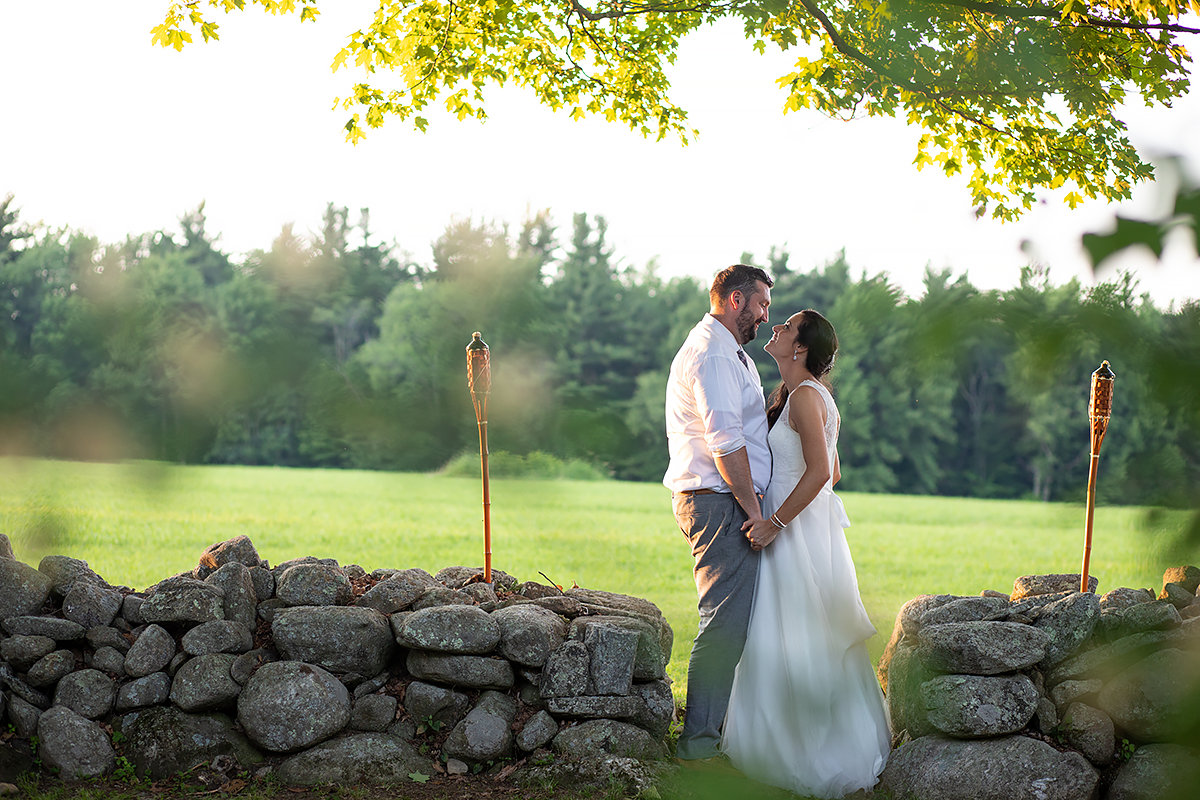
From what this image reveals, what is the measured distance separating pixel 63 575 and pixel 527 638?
94.7 inches

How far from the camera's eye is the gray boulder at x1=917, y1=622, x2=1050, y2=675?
4000 mm

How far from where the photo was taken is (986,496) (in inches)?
43.7

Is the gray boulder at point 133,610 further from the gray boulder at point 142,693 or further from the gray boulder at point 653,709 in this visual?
the gray boulder at point 653,709

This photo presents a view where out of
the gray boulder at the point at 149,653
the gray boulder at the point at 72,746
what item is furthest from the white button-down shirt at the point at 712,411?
the gray boulder at the point at 72,746

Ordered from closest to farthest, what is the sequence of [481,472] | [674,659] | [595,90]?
[481,472], [595,90], [674,659]

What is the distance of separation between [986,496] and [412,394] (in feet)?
2.47

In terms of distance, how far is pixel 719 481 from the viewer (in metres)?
4.04

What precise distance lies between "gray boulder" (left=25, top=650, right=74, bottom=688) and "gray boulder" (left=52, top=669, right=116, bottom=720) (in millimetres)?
43

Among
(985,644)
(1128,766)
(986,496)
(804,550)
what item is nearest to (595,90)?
(804,550)

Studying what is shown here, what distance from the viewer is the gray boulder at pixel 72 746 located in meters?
4.09

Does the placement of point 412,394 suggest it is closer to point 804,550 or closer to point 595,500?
point 595,500

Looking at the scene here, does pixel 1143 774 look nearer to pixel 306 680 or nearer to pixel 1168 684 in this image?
pixel 1168 684

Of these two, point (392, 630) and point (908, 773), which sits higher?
point (392, 630)

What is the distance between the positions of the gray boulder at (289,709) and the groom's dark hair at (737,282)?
8.19 feet
